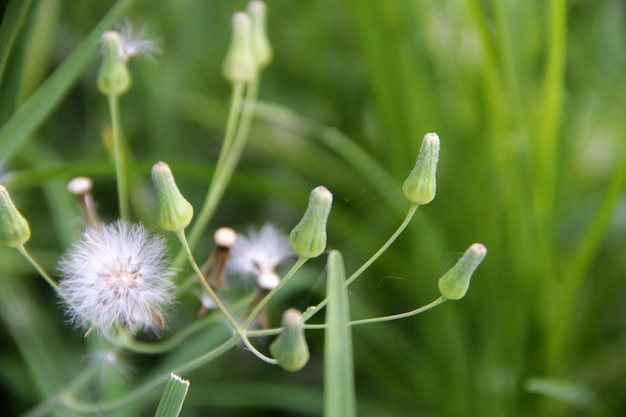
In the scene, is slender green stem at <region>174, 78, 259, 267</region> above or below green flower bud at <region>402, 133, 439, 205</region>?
above

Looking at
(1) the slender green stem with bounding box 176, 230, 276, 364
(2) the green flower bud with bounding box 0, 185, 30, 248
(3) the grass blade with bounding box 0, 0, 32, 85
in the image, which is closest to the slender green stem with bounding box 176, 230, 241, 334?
(1) the slender green stem with bounding box 176, 230, 276, 364

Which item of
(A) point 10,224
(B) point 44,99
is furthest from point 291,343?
(B) point 44,99

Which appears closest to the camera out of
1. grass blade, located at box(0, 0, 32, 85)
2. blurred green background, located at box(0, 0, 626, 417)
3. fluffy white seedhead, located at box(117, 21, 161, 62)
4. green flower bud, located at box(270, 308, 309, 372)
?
green flower bud, located at box(270, 308, 309, 372)

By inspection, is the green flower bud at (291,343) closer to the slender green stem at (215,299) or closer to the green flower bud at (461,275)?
the slender green stem at (215,299)

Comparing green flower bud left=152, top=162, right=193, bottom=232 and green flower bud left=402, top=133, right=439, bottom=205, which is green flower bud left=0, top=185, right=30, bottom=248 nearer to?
green flower bud left=152, top=162, right=193, bottom=232

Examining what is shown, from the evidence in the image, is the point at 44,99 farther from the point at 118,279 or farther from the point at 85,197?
the point at 118,279

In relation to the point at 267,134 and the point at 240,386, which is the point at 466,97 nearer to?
the point at 267,134

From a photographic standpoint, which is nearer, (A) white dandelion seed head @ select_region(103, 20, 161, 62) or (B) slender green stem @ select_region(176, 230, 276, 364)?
(B) slender green stem @ select_region(176, 230, 276, 364)
